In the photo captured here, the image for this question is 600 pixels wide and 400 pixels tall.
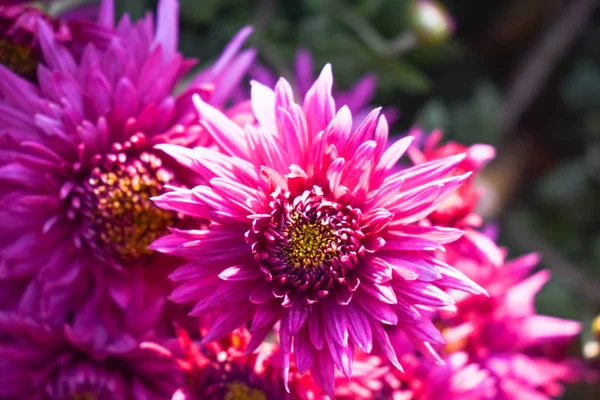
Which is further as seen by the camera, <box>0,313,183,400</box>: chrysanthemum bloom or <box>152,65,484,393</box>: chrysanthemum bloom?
<box>0,313,183,400</box>: chrysanthemum bloom

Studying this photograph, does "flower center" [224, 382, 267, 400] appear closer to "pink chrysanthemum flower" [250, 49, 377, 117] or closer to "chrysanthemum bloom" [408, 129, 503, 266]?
"chrysanthemum bloom" [408, 129, 503, 266]

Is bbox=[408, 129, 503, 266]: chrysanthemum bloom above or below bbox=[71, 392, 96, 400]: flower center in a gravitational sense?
above

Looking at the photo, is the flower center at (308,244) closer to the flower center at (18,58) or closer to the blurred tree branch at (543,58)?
the flower center at (18,58)

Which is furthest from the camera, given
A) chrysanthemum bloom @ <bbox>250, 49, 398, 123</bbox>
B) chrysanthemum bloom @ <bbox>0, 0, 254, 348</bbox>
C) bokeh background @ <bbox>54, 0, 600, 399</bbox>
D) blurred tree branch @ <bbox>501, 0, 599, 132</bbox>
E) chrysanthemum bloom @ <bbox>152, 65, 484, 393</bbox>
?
blurred tree branch @ <bbox>501, 0, 599, 132</bbox>

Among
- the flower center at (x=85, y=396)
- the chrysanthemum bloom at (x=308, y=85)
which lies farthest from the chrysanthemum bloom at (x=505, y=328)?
the flower center at (x=85, y=396)

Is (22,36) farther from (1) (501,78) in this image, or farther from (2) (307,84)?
(1) (501,78)

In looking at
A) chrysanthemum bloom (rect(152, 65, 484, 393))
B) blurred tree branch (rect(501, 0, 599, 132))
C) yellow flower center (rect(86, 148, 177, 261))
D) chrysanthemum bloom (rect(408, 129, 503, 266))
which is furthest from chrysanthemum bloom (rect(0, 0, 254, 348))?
blurred tree branch (rect(501, 0, 599, 132))

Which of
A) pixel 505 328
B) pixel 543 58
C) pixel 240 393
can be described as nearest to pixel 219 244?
pixel 240 393
